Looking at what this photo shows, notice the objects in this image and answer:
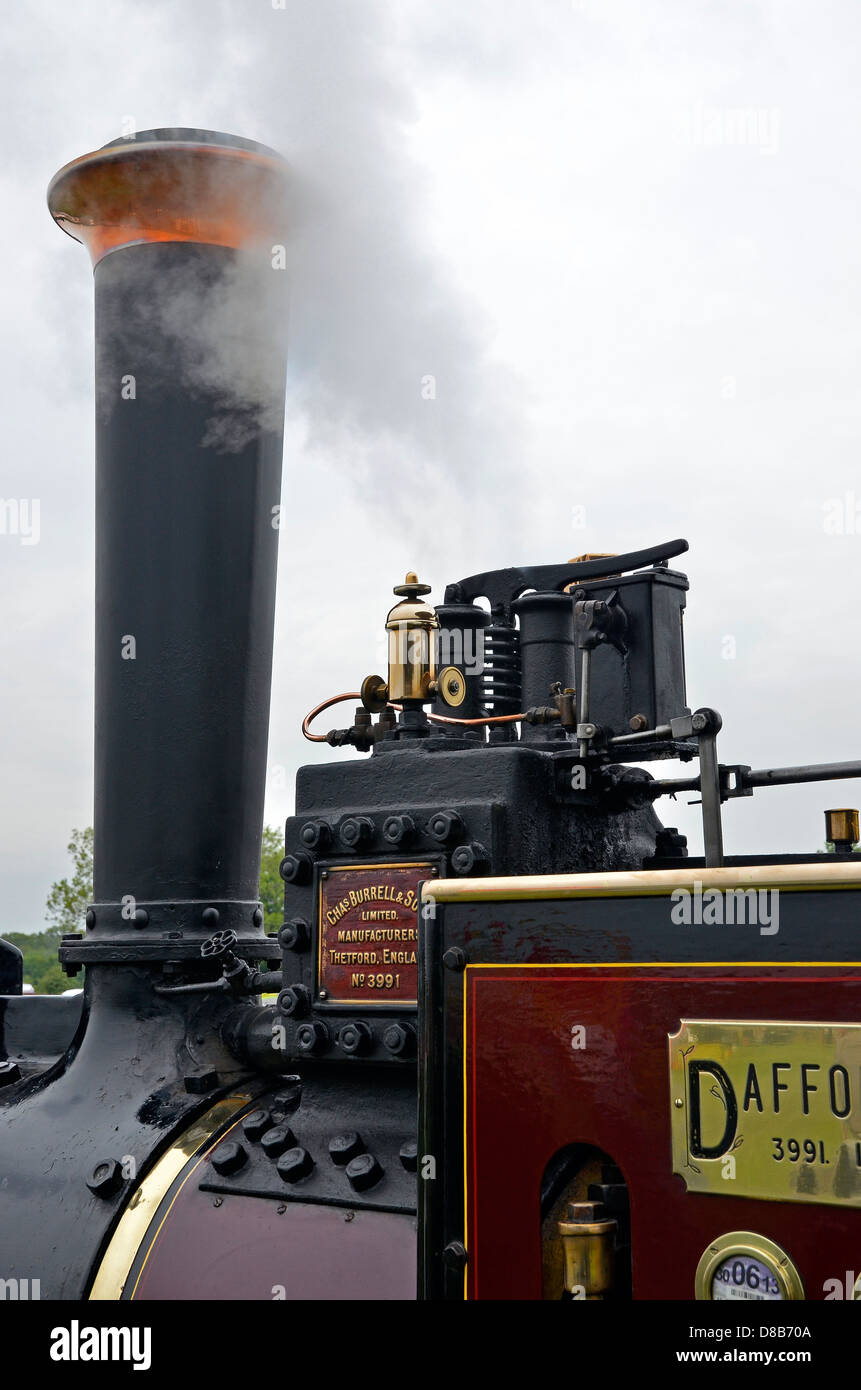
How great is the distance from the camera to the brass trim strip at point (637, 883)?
194 centimetres

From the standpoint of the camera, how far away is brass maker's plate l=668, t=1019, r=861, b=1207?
1.88 m

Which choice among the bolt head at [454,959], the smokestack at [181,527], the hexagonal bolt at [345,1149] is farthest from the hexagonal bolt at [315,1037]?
the bolt head at [454,959]

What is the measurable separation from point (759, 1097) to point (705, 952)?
0.70 feet

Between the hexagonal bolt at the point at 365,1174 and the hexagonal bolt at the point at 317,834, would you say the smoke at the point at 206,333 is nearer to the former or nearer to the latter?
the hexagonal bolt at the point at 317,834

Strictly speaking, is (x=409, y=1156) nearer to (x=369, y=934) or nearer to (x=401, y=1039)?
(x=401, y=1039)

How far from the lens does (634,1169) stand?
2.11 meters

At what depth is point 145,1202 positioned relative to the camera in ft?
11.0

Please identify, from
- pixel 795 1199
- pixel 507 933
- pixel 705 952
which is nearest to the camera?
pixel 795 1199

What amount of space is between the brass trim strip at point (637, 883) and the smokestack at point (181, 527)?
1.53 meters

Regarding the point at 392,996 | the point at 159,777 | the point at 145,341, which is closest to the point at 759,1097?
the point at 392,996

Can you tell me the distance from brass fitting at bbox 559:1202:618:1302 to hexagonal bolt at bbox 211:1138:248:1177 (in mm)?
1310

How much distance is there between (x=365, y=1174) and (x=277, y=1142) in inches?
12.6

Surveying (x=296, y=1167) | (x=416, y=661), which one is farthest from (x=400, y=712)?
(x=296, y=1167)
